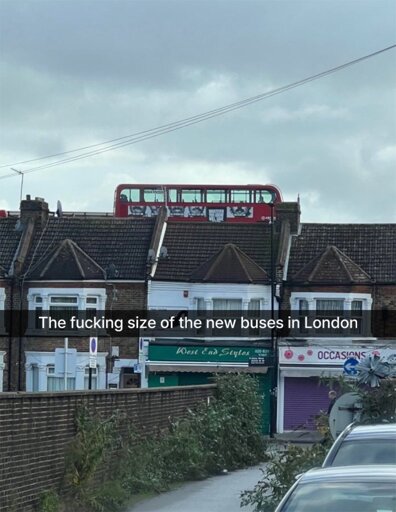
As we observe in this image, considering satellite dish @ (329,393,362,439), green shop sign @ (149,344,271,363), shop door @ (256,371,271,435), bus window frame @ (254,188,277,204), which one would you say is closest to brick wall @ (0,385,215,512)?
satellite dish @ (329,393,362,439)

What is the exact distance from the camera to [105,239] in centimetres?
4831

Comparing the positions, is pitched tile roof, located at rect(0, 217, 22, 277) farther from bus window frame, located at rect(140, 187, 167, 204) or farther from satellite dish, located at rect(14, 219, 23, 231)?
bus window frame, located at rect(140, 187, 167, 204)

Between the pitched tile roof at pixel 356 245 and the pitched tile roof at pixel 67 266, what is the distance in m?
8.59

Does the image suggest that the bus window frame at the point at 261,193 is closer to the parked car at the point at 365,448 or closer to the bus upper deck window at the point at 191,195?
the bus upper deck window at the point at 191,195

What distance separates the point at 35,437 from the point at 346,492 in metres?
7.56

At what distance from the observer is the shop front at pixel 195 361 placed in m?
45.4

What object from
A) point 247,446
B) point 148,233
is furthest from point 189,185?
point 247,446

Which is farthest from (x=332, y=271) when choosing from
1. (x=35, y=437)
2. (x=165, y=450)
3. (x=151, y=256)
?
(x=35, y=437)

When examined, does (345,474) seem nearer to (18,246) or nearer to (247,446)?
(247,446)

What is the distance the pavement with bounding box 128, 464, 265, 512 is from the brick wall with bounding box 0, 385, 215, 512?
163cm

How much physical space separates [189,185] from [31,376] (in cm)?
1753

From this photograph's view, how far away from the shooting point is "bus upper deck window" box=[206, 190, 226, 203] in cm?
5875

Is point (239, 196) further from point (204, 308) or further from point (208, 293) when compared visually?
point (204, 308)

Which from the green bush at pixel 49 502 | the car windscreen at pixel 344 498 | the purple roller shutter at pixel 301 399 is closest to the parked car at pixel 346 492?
the car windscreen at pixel 344 498
